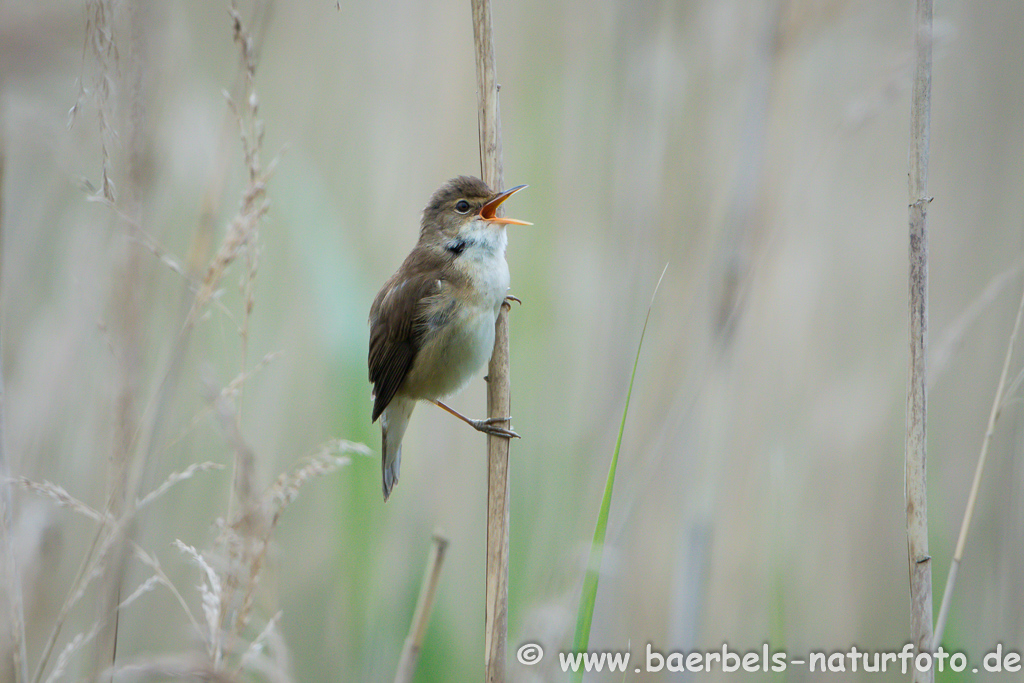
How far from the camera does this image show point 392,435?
269cm

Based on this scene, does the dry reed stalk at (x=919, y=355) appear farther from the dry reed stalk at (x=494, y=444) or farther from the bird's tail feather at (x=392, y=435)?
the bird's tail feather at (x=392, y=435)

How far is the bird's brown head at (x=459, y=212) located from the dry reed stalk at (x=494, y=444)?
0.44 metres

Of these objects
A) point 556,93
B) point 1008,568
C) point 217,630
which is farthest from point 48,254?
point 1008,568

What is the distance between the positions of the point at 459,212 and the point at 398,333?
49cm

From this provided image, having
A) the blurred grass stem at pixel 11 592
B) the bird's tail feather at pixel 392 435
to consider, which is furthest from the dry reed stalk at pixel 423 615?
the bird's tail feather at pixel 392 435

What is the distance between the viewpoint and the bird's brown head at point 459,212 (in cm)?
255

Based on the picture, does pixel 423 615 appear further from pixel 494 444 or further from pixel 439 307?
pixel 439 307

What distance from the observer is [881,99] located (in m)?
1.96

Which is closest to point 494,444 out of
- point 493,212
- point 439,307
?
point 439,307

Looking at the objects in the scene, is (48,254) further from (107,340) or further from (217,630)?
(217,630)

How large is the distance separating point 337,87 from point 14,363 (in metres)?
1.80
